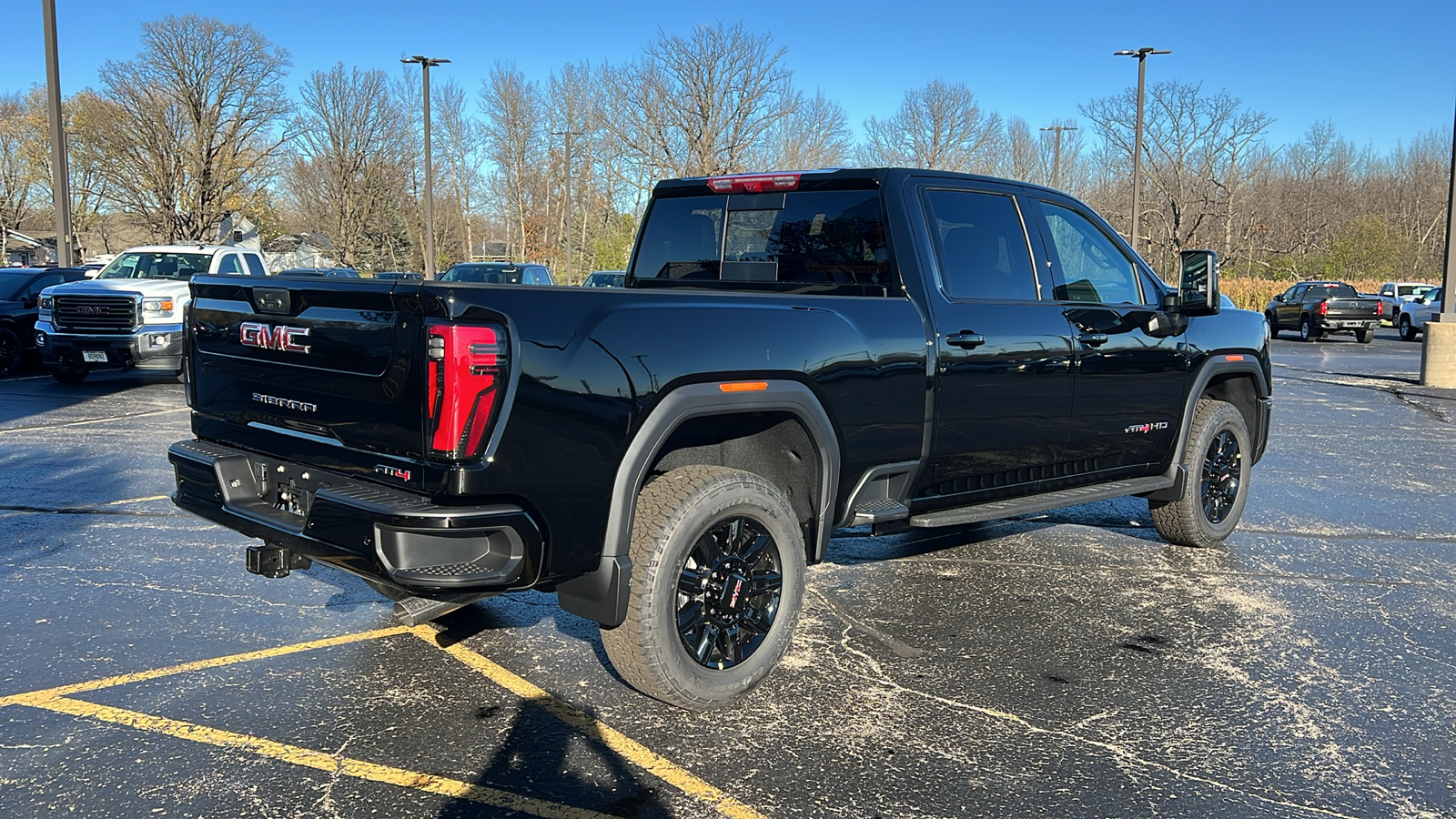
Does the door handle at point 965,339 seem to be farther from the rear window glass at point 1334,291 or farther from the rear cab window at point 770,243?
the rear window glass at point 1334,291

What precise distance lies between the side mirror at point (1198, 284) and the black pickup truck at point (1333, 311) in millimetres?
29380

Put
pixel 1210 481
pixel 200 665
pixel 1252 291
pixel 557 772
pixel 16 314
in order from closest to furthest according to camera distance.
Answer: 1. pixel 557 772
2. pixel 200 665
3. pixel 1210 481
4. pixel 16 314
5. pixel 1252 291

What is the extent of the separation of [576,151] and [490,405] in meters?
49.5

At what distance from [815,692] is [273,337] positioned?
241 cm

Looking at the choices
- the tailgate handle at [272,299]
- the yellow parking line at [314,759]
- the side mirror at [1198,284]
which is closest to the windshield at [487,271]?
the side mirror at [1198,284]

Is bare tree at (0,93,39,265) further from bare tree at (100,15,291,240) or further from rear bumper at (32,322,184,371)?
rear bumper at (32,322,184,371)

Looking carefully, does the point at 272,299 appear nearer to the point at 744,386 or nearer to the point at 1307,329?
the point at 744,386

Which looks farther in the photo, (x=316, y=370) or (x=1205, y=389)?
(x=1205, y=389)

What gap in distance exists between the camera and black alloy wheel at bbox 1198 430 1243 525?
261 inches

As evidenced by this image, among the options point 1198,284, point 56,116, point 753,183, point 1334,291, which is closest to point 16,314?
point 56,116

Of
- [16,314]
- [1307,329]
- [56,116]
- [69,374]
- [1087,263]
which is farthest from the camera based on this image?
[1307,329]

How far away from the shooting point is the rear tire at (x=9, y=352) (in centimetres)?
1605

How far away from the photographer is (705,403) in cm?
381

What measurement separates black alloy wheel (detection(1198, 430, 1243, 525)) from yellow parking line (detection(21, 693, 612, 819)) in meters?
4.80
